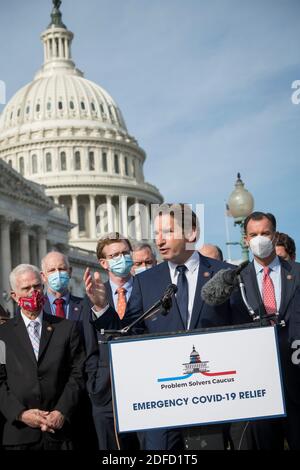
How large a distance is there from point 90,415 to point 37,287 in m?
1.67

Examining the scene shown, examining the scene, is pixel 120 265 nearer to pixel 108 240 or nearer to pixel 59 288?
pixel 108 240

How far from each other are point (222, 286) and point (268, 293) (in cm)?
141

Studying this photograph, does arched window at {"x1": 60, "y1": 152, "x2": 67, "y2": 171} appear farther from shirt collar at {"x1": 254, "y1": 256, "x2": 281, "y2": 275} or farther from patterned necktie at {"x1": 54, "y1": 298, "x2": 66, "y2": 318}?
shirt collar at {"x1": 254, "y1": 256, "x2": 281, "y2": 275}

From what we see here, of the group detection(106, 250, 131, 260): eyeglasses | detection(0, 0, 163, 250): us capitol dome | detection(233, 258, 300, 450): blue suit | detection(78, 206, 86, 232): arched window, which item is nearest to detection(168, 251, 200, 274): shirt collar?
detection(233, 258, 300, 450): blue suit

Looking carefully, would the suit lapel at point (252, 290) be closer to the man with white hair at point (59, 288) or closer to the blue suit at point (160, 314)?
the blue suit at point (160, 314)

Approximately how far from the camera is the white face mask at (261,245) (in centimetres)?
840

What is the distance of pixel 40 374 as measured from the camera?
8.63 metres

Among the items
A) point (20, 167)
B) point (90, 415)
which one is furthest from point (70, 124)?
point (90, 415)

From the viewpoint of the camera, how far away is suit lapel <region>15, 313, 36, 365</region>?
872 cm

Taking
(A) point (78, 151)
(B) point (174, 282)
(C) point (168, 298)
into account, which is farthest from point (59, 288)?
(A) point (78, 151)

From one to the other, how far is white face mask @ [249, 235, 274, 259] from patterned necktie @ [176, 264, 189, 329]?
69 cm

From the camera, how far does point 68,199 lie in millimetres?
117875

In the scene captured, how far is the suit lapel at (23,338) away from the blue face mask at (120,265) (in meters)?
1.40
